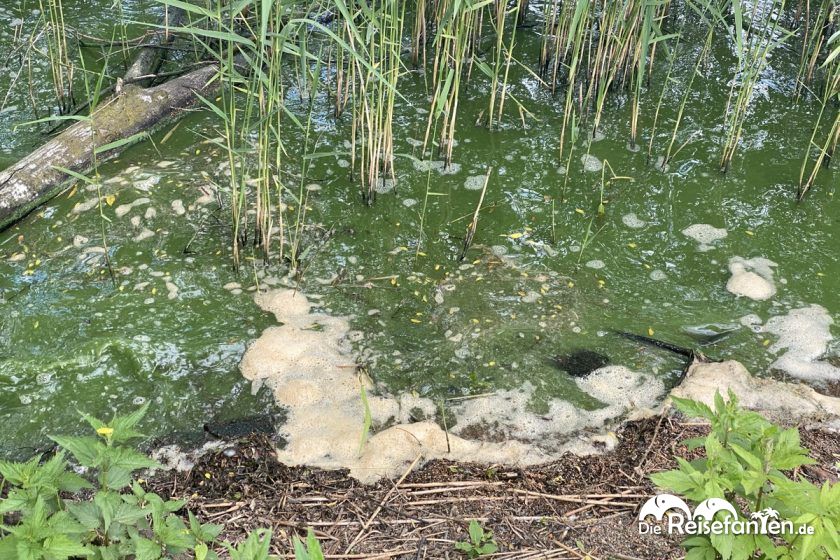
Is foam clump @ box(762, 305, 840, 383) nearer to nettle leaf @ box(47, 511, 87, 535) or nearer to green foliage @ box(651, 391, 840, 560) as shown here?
green foliage @ box(651, 391, 840, 560)

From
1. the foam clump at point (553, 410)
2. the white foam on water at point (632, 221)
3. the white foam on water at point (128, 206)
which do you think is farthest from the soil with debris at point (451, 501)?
the white foam on water at point (128, 206)

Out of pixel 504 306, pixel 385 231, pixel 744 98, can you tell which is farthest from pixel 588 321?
pixel 744 98

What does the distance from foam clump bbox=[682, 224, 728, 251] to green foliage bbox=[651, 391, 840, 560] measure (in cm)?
165

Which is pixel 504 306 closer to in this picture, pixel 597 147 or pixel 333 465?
pixel 333 465

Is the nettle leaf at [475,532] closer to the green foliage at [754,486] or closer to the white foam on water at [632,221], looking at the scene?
the green foliage at [754,486]

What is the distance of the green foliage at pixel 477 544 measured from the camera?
6.62ft

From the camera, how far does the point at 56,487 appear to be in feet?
5.83

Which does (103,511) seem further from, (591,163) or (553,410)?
(591,163)

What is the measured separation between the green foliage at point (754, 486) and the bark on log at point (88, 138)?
2355 mm

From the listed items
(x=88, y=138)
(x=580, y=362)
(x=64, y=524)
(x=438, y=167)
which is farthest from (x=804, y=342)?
(x=88, y=138)

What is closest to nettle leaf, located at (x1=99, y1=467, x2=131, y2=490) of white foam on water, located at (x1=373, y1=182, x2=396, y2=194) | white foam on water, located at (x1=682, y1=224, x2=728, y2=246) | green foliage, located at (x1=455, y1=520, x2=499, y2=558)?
green foliage, located at (x1=455, y1=520, x2=499, y2=558)

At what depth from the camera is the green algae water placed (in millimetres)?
2736

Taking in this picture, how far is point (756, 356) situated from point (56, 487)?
7.73 ft

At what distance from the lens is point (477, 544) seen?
204cm
